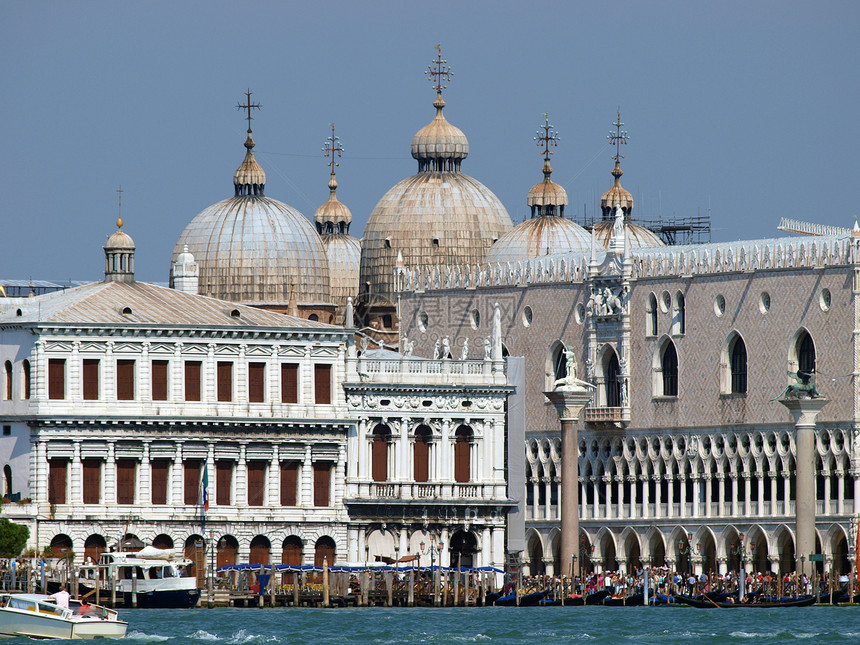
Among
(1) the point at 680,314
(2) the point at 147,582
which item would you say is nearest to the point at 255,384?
(2) the point at 147,582

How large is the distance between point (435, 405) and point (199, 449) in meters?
9.26

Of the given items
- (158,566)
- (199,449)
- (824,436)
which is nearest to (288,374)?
(199,449)

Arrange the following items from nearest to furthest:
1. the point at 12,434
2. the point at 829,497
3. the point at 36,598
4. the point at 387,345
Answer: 1. the point at 36,598
2. the point at 12,434
3. the point at 829,497
4. the point at 387,345

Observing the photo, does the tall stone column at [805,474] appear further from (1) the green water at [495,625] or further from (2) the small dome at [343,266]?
(2) the small dome at [343,266]

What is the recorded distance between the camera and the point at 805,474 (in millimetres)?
113000

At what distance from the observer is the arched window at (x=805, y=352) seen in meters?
118

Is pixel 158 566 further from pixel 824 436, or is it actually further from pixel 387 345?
pixel 387 345

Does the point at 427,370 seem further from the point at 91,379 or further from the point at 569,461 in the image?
the point at 91,379

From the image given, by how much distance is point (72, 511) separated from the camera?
10819 cm

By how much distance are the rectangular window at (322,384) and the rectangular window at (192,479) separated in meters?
5.14

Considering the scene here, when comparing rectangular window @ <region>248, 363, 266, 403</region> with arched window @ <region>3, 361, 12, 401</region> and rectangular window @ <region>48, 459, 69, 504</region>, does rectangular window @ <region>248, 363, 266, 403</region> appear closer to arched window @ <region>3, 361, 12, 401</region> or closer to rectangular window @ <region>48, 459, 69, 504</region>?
rectangular window @ <region>48, 459, 69, 504</region>

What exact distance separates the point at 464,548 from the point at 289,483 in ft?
23.3

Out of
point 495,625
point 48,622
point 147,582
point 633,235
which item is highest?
point 633,235

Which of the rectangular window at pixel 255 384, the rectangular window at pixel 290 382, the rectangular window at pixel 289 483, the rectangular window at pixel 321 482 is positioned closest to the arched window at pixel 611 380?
the rectangular window at pixel 321 482
